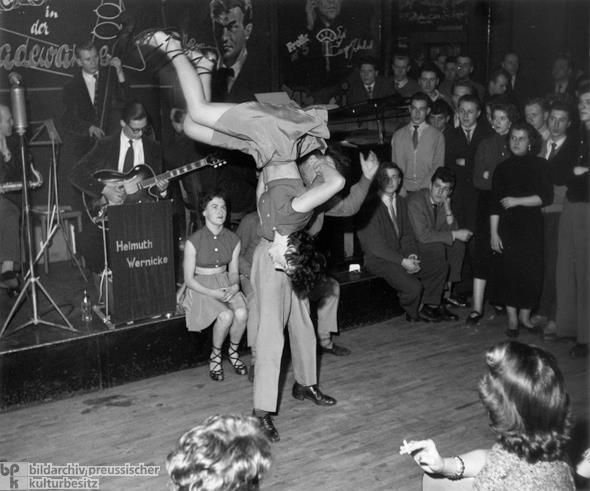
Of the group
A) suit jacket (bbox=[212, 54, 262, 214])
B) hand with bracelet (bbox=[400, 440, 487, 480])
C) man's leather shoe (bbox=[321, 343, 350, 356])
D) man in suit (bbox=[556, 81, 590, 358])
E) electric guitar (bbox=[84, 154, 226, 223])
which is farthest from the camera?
suit jacket (bbox=[212, 54, 262, 214])

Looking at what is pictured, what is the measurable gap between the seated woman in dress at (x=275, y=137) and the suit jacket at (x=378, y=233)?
216 centimetres

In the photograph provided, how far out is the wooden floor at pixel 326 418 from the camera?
12.9ft

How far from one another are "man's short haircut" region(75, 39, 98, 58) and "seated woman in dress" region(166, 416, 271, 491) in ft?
17.8

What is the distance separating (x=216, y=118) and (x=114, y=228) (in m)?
1.75

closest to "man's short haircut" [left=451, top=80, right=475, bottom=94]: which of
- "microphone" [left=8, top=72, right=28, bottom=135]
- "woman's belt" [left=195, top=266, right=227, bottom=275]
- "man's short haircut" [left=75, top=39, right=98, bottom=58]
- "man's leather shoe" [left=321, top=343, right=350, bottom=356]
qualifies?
"man's leather shoe" [left=321, top=343, right=350, bottom=356]

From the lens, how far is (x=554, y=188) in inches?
231

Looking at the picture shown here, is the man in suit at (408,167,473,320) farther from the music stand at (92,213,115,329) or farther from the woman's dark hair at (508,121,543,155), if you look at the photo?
the music stand at (92,213,115,329)

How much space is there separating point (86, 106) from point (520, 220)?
141 inches

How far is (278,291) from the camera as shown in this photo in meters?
4.21

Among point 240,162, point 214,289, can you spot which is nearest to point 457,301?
point 240,162

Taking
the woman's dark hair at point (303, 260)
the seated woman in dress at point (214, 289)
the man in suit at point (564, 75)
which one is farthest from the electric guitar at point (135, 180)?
the man in suit at point (564, 75)

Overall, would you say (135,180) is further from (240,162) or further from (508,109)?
→ (508,109)

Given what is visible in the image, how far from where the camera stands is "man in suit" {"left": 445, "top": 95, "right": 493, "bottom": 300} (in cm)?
656

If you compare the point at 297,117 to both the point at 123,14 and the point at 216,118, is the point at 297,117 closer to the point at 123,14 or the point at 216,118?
the point at 216,118
